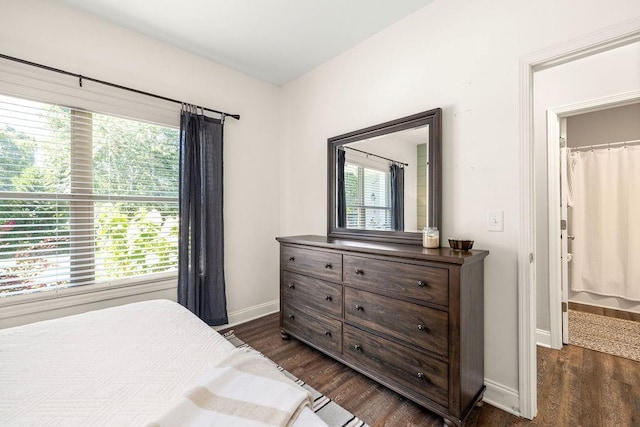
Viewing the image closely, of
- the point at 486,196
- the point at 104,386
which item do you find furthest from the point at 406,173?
the point at 104,386

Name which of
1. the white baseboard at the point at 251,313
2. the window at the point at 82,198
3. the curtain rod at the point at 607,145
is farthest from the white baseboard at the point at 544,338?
the window at the point at 82,198

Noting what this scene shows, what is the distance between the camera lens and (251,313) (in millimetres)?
3158

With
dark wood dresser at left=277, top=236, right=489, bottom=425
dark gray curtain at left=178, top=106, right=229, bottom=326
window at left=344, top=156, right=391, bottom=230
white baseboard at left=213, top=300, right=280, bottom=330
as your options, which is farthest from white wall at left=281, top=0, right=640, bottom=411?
white baseboard at left=213, top=300, right=280, bottom=330

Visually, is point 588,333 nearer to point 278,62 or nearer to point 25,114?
point 278,62

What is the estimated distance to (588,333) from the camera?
2.73m

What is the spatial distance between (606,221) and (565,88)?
1.99 m

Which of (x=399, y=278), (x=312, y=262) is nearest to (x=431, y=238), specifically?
(x=399, y=278)

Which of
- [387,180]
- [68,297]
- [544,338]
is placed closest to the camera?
[68,297]

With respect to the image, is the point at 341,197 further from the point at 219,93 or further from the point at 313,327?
the point at 219,93

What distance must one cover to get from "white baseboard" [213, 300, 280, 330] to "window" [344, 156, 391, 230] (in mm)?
1475

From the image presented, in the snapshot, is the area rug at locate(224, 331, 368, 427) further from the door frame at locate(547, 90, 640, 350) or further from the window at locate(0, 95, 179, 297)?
the door frame at locate(547, 90, 640, 350)

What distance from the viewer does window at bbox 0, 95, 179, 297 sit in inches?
75.2

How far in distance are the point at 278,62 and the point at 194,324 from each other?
2.57 metres

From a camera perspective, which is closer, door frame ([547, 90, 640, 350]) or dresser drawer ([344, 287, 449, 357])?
dresser drawer ([344, 287, 449, 357])
